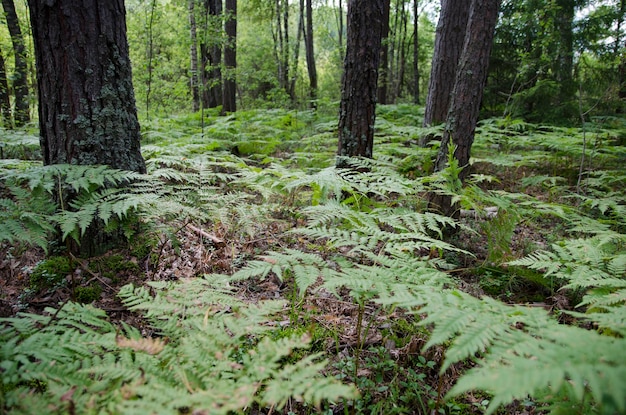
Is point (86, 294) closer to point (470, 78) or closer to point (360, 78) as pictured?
point (360, 78)

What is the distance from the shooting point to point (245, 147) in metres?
6.79

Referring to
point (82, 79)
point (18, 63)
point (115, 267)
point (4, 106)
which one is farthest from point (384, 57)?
point (115, 267)

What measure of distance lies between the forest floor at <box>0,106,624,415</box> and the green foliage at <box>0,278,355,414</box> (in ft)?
1.77

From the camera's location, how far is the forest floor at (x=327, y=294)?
7.20 ft

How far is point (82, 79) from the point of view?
2766 mm

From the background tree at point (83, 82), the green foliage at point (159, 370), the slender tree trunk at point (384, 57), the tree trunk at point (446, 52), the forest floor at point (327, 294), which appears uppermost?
the slender tree trunk at point (384, 57)

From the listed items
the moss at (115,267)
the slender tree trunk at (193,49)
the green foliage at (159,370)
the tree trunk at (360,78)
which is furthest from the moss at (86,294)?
the slender tree trunk at (193,49)

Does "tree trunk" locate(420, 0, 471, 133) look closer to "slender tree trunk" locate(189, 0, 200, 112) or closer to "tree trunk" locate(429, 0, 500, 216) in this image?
"tree trunk" locate(429, 0, 500, 216)

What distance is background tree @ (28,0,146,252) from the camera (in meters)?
2.68

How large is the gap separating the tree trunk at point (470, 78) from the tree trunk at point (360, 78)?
0.99 meters

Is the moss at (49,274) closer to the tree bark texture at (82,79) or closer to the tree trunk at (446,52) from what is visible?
the tree bark texture at (82,79)

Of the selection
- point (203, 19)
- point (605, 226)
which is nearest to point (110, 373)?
point (605, 226)

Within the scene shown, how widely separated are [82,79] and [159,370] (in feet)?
8.46

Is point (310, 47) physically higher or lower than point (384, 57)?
higher
